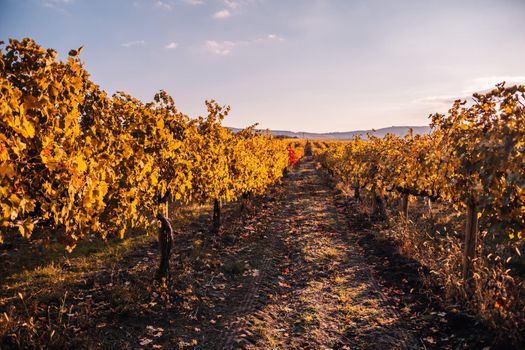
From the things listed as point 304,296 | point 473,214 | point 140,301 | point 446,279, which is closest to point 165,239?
point 140,301

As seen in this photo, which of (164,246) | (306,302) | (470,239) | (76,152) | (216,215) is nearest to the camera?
(76,152)

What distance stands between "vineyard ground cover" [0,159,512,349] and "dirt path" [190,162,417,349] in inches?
1.0

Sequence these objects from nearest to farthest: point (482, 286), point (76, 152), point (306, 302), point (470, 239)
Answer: point (76, 152) < point (482, 286) < point (470, 239) < point (306, 302)

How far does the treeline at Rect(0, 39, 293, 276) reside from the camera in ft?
12.7

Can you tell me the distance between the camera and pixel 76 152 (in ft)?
15.3

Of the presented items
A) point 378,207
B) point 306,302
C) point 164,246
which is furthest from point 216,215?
point 378,207

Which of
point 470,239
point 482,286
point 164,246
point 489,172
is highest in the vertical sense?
point 489,172

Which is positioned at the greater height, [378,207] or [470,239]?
[470,239]

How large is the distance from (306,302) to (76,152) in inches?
242

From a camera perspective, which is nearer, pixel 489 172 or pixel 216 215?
pixel 489 172

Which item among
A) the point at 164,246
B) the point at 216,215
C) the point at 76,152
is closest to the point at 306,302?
the point at 164,246

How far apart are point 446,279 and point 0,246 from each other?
15137 millimetres

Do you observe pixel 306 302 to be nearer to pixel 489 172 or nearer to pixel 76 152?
pixel 489 172

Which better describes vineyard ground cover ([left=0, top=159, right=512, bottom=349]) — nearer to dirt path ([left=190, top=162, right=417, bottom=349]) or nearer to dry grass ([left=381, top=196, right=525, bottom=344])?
dirt path ([left=190, top=162, right=417, bottom=349])
